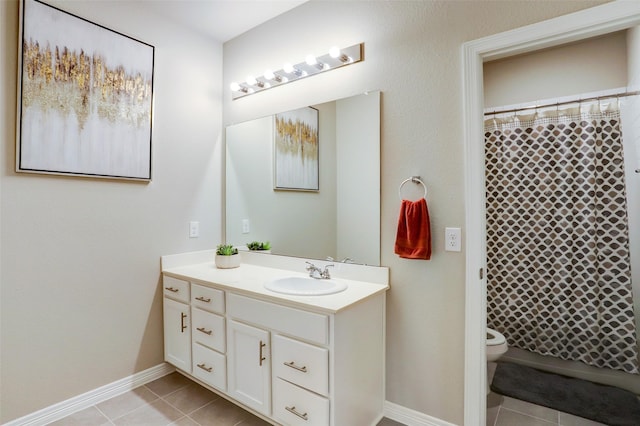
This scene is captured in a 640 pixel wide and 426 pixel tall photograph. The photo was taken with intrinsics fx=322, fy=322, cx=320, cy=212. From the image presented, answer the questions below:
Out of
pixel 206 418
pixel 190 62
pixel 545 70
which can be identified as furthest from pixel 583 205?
pixel 190 62

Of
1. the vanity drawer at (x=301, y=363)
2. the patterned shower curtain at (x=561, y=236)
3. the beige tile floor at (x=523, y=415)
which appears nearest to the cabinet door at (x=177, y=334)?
the vanity drawer at (x=301, y=363)

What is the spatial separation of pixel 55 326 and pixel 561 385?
10.8 feet

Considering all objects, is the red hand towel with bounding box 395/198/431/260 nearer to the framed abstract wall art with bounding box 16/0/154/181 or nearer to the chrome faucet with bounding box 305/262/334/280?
the chrome faucet with bounding box 305/262/334/280

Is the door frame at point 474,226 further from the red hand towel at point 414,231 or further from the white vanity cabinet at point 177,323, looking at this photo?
the white vanity cabinet at point 177,323

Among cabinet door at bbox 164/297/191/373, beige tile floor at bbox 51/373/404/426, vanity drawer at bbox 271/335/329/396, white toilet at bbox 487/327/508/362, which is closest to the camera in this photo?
vanity drawer at bbox 271/335/329/396

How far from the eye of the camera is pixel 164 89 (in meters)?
2.33

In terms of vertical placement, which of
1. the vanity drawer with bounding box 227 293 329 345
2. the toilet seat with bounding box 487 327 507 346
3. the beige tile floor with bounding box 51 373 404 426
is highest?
the vanity drawer with bounding box 227 293 329 345

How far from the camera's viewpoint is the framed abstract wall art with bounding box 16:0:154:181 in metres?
1.71

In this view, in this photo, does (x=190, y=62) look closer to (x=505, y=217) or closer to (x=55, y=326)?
(x=55, y=326)

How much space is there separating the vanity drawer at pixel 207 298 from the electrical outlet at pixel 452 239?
1.29 meters

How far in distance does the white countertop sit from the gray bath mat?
51.4 inches

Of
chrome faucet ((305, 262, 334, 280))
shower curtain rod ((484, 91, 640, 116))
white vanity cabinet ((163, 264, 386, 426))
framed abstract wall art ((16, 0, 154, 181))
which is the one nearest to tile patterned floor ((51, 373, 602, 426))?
white vanity cabinet ((163, 264, 386, 426))

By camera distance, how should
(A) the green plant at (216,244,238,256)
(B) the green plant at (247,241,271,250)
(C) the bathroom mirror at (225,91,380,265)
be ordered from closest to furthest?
(C) the bathroom mirror at (225,91,380,265)
(A) the green plant at (216,244,238,256)
(B) the green plant at (247,241,271,250)

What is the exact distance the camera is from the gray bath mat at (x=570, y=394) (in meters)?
1.91
